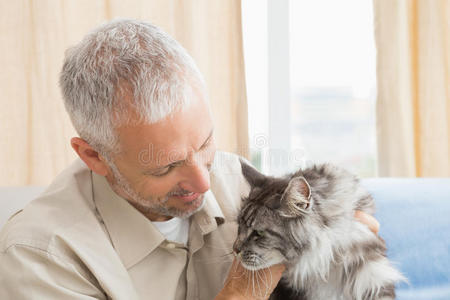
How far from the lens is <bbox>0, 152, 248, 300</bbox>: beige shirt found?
118cm

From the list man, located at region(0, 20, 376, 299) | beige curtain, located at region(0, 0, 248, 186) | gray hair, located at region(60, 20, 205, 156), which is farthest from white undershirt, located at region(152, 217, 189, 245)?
beige curtain, located at region(0, 0, 248, 186)

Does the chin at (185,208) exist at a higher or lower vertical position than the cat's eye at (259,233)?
higher

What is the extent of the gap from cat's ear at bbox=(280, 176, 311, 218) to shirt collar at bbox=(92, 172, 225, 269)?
405mm

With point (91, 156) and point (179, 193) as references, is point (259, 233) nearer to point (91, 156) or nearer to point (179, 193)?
point (179, 193)

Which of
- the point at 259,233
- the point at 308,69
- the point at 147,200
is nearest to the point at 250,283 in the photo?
the point at 259,233

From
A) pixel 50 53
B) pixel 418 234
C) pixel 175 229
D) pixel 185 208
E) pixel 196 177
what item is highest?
pixel 50 53

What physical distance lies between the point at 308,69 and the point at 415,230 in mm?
1543

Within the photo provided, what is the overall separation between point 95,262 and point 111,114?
425 millimetres

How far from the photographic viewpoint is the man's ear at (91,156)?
1.34 m

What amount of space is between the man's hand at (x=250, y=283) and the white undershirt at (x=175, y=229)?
221 millimetres

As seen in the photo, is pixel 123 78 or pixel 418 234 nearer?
pixel 123 78

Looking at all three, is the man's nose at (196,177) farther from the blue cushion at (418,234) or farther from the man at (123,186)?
the blue cushion at (418,234)

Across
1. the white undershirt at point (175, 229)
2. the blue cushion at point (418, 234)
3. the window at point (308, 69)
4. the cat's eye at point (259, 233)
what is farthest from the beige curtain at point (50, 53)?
the cat's eye at point (259, 233)

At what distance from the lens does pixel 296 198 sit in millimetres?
1302
